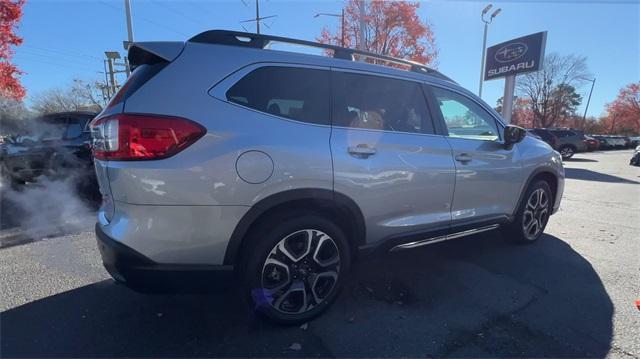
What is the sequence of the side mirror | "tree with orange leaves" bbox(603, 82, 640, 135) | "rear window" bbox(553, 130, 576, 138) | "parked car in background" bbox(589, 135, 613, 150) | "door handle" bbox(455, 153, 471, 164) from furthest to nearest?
"tree with orange leaves" bbox(603, 82, 640, 135) → "parked car in background" bbox(589, 135, 613, 150) → "rear window" bbox(553, 130, 576, 138) → the side mirror → "door handle" bbox(455, 153, 471, 164)

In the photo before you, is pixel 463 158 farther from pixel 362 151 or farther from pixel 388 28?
pixel 388 28

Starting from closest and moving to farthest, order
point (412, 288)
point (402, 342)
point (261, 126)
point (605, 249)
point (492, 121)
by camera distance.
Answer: point (261, 126) → point (402, 342) → point (412, 288) → point (492, 121) → point (605, 249)

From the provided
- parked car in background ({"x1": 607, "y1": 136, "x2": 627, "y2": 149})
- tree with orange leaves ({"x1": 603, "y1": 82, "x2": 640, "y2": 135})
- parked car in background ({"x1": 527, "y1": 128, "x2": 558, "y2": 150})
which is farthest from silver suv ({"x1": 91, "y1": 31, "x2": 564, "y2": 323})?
tree with orange leaves ({"x1": 603, "y1": 82, "x2": 640, "y2": 135})

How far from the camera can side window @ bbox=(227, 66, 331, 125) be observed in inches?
89.7

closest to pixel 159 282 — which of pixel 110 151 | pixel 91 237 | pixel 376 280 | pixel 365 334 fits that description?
pixel 110 151

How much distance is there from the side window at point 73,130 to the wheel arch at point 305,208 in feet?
21.6

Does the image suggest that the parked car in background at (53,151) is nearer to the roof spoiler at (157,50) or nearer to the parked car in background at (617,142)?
the roof spoiler at (157,50)

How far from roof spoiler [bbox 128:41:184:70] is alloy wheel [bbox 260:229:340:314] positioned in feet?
4.41

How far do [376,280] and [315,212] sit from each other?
114cm

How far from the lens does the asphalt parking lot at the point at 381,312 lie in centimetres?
231

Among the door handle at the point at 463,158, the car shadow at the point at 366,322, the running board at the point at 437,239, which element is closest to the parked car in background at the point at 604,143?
the car shadow at the point at 366,322

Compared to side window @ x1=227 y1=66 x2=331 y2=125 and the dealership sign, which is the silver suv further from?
the dealership sign

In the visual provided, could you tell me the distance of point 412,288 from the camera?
3.12 metres

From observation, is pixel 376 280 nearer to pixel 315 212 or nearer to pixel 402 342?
pixel 402 342
